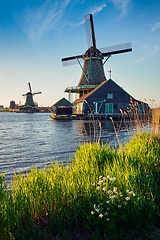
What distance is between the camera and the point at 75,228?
2.21 metres

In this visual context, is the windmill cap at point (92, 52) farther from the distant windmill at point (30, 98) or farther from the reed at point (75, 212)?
the distant windmill at point (30, 98)

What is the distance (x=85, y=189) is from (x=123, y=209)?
571 millimetres

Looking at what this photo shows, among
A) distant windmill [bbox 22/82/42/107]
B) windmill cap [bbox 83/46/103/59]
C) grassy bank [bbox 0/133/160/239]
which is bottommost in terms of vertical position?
grassy bank [bbox 0/133/160/239]

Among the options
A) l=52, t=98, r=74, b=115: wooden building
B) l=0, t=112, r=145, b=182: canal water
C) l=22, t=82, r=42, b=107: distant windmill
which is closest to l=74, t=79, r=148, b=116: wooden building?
l=52, t=98, r=74, b=115: wooden building

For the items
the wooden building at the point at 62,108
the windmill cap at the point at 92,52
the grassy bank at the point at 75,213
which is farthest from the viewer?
the wooden building at the point at 62,108

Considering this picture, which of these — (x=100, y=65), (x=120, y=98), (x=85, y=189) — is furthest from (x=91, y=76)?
(x=85, y=189)

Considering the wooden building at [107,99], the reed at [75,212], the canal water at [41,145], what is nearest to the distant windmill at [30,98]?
the wooden building at [107,99]

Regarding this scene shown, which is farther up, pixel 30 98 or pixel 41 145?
pixel 30 98

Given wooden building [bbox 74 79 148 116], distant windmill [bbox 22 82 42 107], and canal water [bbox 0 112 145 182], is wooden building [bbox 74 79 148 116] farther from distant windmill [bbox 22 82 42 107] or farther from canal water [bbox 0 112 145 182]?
distant windmill [bbox 22 82 42 107]

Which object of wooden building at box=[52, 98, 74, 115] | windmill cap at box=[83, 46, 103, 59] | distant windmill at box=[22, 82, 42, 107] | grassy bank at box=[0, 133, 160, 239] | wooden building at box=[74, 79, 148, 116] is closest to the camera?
grassy bank at box=[0, 133, 160, 239]

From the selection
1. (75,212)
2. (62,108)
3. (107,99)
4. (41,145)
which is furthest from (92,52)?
(75,212)

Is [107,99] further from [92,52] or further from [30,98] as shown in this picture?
[30,98]

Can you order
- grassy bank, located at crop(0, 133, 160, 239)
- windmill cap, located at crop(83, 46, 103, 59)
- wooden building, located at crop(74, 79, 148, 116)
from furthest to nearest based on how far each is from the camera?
windmill cap, located at crop(83, 46, 103, 59)
wooden building, located at crop(74, 79, 148, 116)
grassy bank, located at crop(0, 133, 160, 239)

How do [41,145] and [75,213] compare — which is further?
[41,145]
